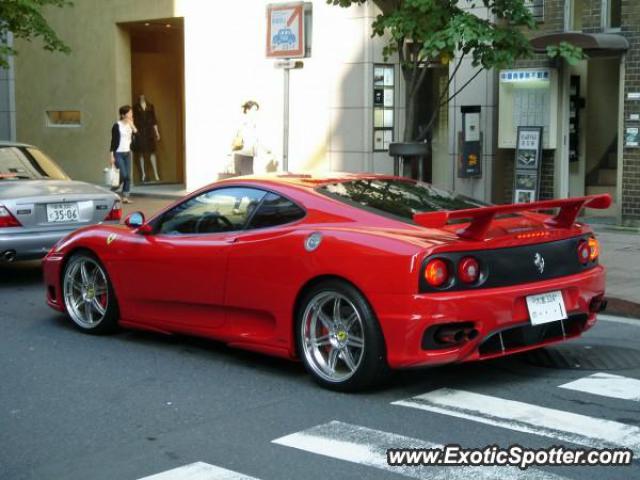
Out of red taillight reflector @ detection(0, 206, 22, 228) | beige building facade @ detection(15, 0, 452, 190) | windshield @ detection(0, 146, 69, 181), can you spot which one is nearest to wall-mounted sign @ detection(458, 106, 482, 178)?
beige building facade @ detection(15, 0, 452, 190)

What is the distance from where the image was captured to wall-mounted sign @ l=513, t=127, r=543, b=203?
50.0 feet

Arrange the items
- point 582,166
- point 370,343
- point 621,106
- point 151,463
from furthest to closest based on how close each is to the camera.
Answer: point 582,166, point 621,106, point 370,343, point 151,463

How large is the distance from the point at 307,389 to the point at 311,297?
0.58 m

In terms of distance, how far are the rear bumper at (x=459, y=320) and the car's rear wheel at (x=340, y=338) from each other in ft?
0.31

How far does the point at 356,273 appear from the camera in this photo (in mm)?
6363

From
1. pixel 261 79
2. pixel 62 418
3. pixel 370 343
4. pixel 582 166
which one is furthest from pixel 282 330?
pixel 261 79

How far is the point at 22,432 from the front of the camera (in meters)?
5.87

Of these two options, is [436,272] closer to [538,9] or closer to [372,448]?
[372,448]

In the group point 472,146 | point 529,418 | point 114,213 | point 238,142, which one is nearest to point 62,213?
point 114,213

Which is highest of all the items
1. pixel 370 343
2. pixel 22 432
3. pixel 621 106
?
pixel 621 106

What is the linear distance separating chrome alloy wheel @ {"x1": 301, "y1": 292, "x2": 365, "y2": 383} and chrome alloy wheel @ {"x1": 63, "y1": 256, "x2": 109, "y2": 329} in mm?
2275

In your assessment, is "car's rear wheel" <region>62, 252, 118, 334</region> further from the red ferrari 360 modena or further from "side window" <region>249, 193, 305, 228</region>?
"side window" <region>249, 193, 305, 228</region>

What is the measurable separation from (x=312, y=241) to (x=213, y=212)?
4.11 feet

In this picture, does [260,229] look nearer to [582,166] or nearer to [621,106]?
[621,106]
